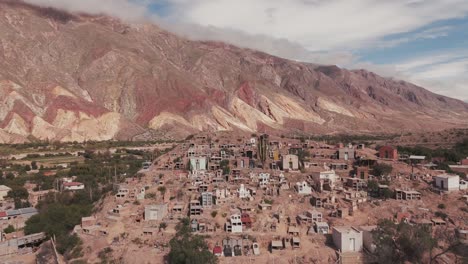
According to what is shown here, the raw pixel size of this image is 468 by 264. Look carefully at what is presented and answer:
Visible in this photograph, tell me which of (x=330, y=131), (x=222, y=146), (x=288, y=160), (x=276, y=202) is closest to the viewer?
(x=276, y=202)

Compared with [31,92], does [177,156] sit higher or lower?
lower

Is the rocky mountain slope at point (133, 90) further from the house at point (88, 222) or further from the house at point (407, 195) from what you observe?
the house at point (407, 195)

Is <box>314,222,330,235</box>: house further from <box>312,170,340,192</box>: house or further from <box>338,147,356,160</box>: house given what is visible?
<box>338,147,356,160</box>: house


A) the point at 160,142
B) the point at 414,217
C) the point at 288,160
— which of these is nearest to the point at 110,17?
the point at 160,142

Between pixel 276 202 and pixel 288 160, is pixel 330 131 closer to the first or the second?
pixel 288 160

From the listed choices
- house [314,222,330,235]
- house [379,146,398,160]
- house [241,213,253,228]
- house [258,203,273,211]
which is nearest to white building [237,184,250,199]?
house [258,203,273,211]

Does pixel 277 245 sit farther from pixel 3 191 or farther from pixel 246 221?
pixel 3 191

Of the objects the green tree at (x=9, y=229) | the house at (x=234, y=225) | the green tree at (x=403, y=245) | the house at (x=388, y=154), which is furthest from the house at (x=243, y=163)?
the green tree at (x=9, y=229)
